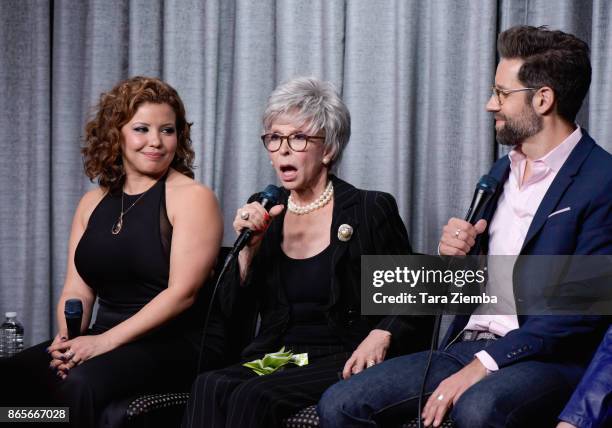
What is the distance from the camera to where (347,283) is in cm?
263

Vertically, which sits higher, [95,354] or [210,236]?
[210,236]

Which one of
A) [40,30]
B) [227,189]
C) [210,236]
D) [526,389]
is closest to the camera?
[526,389]

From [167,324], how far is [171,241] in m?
0.27

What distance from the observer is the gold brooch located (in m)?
2.63

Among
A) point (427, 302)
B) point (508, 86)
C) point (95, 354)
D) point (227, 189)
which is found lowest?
point (95, 354)

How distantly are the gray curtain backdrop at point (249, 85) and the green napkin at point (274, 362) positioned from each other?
2.78 ft

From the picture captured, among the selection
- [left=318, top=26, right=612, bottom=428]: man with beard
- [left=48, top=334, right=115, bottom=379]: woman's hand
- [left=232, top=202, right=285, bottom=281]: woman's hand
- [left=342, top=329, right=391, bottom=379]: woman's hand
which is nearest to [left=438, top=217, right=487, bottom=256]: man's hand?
[left=318, top=26, right=612, bottom=428]: man with beard

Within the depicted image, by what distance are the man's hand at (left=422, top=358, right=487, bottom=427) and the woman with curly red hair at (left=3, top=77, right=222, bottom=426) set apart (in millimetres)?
870

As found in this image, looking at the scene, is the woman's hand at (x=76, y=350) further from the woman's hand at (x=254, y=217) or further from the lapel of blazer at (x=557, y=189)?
the lapel of blazer at (x=557, y=189)

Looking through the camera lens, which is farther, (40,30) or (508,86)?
(40,30)

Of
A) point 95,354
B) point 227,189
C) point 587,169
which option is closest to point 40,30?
point 227,189

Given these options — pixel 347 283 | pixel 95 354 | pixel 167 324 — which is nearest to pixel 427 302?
pixel 347 283

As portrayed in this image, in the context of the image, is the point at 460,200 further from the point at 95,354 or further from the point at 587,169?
the point at 95,354

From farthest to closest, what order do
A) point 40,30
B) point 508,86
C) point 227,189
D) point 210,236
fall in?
point 40,30, point 227,189, point 210,236, point 508,86
